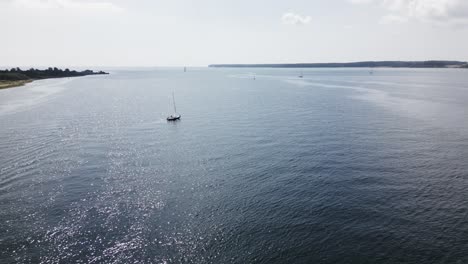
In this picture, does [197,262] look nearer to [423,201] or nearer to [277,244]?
[277,244]

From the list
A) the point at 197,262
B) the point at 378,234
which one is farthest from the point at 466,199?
the point at 197,262

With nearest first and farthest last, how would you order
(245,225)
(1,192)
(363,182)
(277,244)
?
(277,244) → (245,225) → (1,192) → (363,182)

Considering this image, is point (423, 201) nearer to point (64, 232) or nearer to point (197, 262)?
point (197, 262)

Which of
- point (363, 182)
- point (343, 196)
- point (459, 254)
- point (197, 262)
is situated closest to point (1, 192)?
point (197, 262)

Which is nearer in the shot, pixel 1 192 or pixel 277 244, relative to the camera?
pixel 277 244

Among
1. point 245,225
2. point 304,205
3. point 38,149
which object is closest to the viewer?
point 245,225

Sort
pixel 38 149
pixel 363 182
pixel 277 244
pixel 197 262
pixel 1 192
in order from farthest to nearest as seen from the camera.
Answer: pixel 38 149, pixel 363 182, pixel 1 192, pixel 277 244, pixel 197 262
